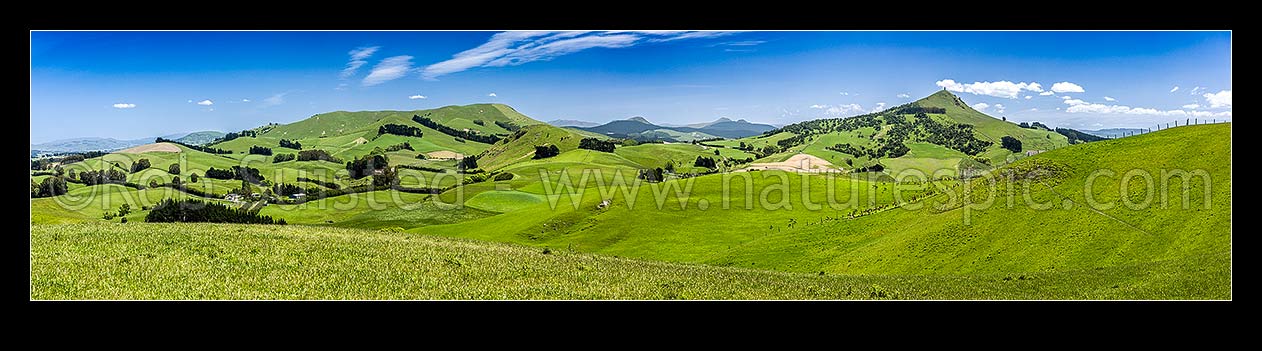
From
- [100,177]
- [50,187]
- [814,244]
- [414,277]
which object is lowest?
[814,244]

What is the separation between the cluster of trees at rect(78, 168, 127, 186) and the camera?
151000 millimetres

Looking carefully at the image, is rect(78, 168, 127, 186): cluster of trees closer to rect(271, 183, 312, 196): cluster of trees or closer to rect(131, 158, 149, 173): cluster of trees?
rect(131, 158, 149, 173): cluster of trees

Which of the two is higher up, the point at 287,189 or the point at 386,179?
the point at 386,179

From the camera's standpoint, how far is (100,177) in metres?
155

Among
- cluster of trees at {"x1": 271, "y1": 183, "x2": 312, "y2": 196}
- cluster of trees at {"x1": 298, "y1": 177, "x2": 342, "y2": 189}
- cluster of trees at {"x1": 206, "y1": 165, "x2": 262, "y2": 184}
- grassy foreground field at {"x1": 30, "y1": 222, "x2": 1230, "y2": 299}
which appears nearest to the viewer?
grassy foreground field at {"x1": 30, "y1": 222, "x2": 1230, "y2": 299}

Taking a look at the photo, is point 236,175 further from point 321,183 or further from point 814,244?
point 814,244

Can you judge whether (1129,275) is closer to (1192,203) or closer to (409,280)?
(1192,203)

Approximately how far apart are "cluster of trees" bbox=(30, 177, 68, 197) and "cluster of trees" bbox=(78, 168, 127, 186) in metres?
12.5

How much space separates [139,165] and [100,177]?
2740 centimetres

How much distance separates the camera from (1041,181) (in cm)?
3934

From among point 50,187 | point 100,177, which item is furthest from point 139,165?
point 50,187

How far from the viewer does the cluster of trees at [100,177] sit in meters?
151

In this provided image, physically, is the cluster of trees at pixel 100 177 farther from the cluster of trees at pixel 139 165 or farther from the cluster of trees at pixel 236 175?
the cluster of trees at pixel 236 175

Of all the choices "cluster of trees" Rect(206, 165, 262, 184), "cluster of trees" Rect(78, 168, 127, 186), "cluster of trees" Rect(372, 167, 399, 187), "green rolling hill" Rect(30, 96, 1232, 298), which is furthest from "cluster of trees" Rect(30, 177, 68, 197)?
"green rolling hill" Rect(30, 96, 1232, 298)
